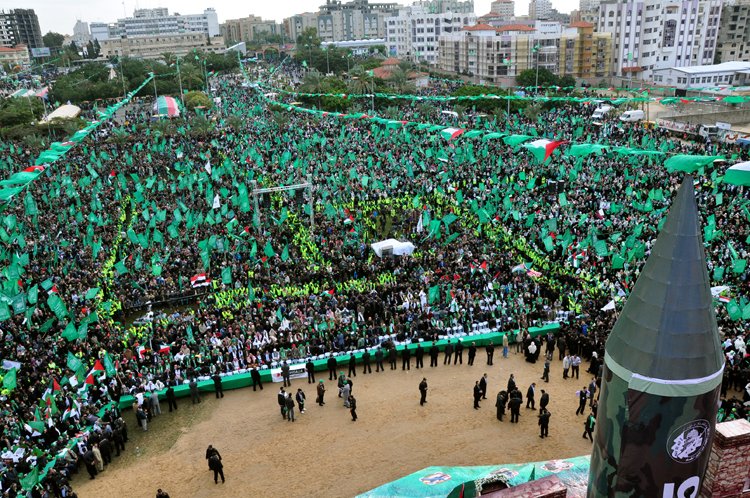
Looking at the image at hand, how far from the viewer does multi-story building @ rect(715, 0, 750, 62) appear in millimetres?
92188

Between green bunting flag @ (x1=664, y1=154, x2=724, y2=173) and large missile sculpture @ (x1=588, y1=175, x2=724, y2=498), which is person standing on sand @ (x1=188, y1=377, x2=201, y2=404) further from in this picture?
green bunting flag @ (x1=664, y1=154, x2=724, y2=173)

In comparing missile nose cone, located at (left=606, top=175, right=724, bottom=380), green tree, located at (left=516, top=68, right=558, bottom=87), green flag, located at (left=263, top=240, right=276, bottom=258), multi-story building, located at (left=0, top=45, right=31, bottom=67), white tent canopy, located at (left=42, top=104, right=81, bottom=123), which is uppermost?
multi-story building, located at (left=0, top=45, right=31, bottom=67)

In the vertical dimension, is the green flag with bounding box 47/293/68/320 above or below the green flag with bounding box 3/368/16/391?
above

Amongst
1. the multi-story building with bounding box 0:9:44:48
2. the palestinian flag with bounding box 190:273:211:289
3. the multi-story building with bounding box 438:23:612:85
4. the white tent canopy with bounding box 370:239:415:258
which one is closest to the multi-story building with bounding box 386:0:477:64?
the multi-story building with bounding box 438:23:612:85

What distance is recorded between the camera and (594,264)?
78.6ft

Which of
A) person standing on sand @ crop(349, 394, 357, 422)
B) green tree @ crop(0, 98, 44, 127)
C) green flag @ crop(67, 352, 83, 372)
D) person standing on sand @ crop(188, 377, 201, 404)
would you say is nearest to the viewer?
person standing on sand @ crop(349, 394, 357, 422)

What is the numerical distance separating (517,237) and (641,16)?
7268 cm

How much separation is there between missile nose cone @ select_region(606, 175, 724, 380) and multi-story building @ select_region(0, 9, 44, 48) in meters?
188

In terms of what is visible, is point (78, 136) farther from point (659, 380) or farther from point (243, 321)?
point (659, 380)

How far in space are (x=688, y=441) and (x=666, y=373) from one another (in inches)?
35.7

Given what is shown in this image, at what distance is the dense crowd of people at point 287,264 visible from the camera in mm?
17266

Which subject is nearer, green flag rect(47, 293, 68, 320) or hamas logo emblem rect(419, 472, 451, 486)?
hamas logo emblem rect(419, 472, 451, 486)

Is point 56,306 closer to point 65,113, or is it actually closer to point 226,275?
point 226,275

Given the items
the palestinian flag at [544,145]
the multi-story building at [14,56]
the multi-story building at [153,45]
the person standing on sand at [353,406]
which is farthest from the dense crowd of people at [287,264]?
the multi-story building at [153,45]
